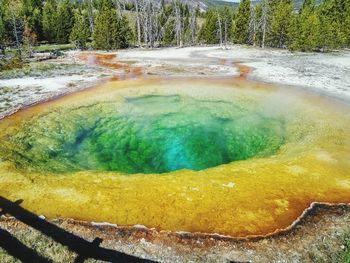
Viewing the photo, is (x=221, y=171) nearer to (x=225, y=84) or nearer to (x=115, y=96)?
(x=115, y=96)

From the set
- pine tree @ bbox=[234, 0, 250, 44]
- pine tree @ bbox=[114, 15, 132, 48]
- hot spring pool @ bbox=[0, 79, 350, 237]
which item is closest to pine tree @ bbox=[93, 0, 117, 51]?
pine tree @ bbox=[114, 15, 132, 48]

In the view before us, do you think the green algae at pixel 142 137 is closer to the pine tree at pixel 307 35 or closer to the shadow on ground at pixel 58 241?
the shadow on ground at pixel 58 241

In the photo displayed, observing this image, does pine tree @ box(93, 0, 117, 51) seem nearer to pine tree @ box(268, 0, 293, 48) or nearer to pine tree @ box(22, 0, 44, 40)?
pine tree @ box(22, 0, 44, 40)

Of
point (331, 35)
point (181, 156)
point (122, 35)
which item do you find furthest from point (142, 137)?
point (122, 35)

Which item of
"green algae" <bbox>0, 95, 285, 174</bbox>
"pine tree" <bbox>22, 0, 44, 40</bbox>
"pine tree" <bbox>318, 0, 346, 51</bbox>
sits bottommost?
"green algae" <bbox>0, 95, 285, 174</bbox>

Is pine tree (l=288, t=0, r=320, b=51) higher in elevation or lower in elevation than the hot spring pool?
higher

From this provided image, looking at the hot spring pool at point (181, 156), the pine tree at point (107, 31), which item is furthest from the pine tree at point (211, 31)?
the hot spring pool at point (181, 156)
